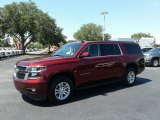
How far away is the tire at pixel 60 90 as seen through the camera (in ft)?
22.8

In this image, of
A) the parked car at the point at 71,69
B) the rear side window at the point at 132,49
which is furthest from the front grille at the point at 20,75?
the rear side window at the point at 132,49

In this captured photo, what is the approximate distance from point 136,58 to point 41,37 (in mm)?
42081

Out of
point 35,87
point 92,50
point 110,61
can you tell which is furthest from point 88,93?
point 35,87

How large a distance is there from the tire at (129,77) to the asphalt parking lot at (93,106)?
59 cm

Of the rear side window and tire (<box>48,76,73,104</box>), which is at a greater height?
the rear side window

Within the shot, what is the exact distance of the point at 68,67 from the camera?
7203mm

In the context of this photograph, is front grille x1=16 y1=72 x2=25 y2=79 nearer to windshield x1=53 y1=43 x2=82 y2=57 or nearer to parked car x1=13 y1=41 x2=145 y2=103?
parked car x1=13 y1=41 x2=145 y2=103

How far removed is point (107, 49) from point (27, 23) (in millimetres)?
42549

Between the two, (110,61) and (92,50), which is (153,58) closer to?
(110,61)

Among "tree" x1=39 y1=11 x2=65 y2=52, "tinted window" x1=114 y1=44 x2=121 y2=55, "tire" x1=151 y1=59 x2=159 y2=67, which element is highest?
"tree" x1=39 y1=11 x2=65 y2=52

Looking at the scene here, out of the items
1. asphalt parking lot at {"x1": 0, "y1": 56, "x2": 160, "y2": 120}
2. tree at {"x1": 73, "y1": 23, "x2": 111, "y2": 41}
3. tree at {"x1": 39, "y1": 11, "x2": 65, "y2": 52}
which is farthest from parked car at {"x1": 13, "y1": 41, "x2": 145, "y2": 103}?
tree at {"x1": 73, "y1": 23, "x2": 111, "y2": 41}

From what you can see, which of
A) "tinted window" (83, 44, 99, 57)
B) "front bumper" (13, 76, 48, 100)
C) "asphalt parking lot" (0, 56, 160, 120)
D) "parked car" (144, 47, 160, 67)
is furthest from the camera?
"parked car" (144, 47, 160, 67)

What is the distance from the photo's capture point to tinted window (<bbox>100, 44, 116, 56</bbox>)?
854 cm

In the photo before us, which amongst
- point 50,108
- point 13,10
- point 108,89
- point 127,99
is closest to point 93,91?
point 108,89
